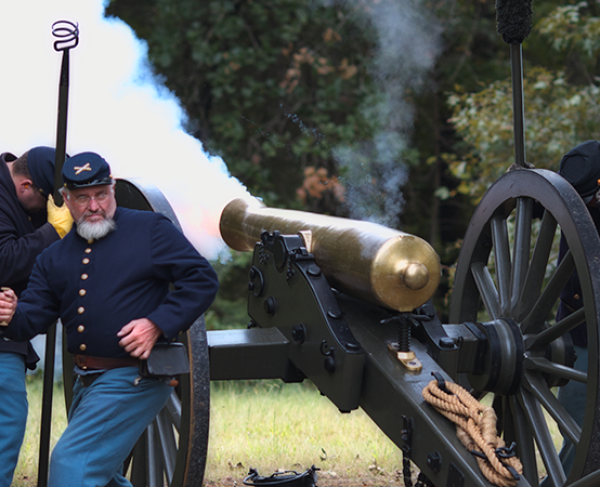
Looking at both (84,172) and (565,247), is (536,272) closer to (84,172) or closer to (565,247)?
(565,247)

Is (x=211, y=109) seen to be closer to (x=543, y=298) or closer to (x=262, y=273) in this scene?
(x=262, y=273)

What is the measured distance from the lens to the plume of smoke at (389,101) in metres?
8.99

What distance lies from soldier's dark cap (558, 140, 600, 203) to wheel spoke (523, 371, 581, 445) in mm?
788

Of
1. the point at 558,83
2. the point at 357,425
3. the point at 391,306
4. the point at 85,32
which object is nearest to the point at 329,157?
the point at 558,83

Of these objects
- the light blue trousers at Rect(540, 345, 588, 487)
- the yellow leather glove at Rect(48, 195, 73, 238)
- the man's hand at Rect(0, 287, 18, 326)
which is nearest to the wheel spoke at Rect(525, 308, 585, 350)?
the light blue trousers at Rect(540, 345, 588, 487)

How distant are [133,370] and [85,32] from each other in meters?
4.02

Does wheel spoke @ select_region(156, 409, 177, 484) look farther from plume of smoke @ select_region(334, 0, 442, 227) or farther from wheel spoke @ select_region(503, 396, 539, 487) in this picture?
plume of smoke @ select_region(334, 0, 442, 227)

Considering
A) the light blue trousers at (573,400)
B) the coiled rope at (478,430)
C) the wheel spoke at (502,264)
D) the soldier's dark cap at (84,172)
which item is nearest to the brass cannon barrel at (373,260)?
the coiled rope at (478,430)

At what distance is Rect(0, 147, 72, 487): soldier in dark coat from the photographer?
2.57 m

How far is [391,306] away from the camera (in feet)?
8.78

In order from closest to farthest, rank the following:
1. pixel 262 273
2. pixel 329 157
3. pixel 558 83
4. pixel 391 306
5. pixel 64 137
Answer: pixel 391 306, pixel 64 137, pixel 262 273, pixel 558 83, pixel 329 157

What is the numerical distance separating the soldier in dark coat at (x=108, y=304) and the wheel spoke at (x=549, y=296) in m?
1.41

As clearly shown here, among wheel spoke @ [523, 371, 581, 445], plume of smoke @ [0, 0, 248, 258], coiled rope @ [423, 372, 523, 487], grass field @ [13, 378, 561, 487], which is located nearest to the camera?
coiled rope @ [423, 372, 523, 487]

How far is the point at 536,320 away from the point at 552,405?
14.9 inches
